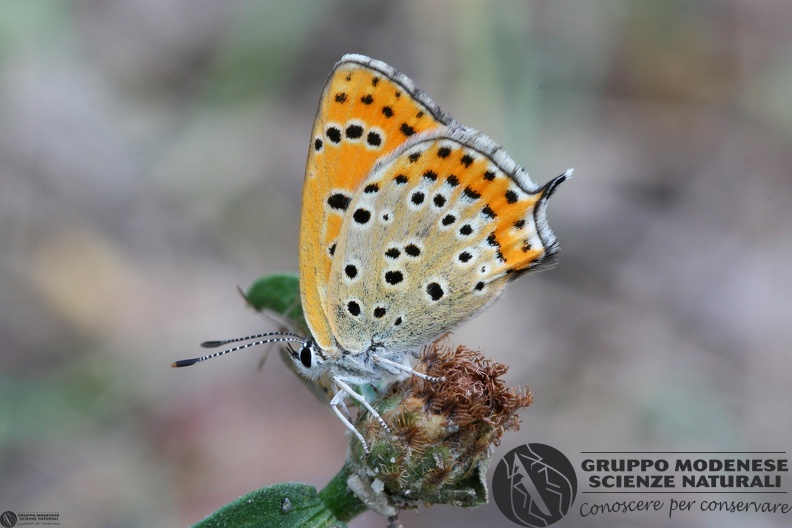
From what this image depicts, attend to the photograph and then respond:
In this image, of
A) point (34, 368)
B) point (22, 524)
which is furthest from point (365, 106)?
point (34, 368)

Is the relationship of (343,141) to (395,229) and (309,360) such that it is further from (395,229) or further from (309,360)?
(309,360)

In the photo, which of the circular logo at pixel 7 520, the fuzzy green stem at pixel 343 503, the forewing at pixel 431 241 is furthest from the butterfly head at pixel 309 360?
the circular logo at pixel 7 520

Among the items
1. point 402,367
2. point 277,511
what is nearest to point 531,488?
point 402,367

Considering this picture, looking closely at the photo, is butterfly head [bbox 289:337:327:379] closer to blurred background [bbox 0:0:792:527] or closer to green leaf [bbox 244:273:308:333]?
green leaf [bbox 244:273:308:333]

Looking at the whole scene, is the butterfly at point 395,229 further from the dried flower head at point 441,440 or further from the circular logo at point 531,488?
the circular logo at point 531,488

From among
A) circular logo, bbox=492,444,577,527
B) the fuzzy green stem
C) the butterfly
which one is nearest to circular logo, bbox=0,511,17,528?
the butterfly
